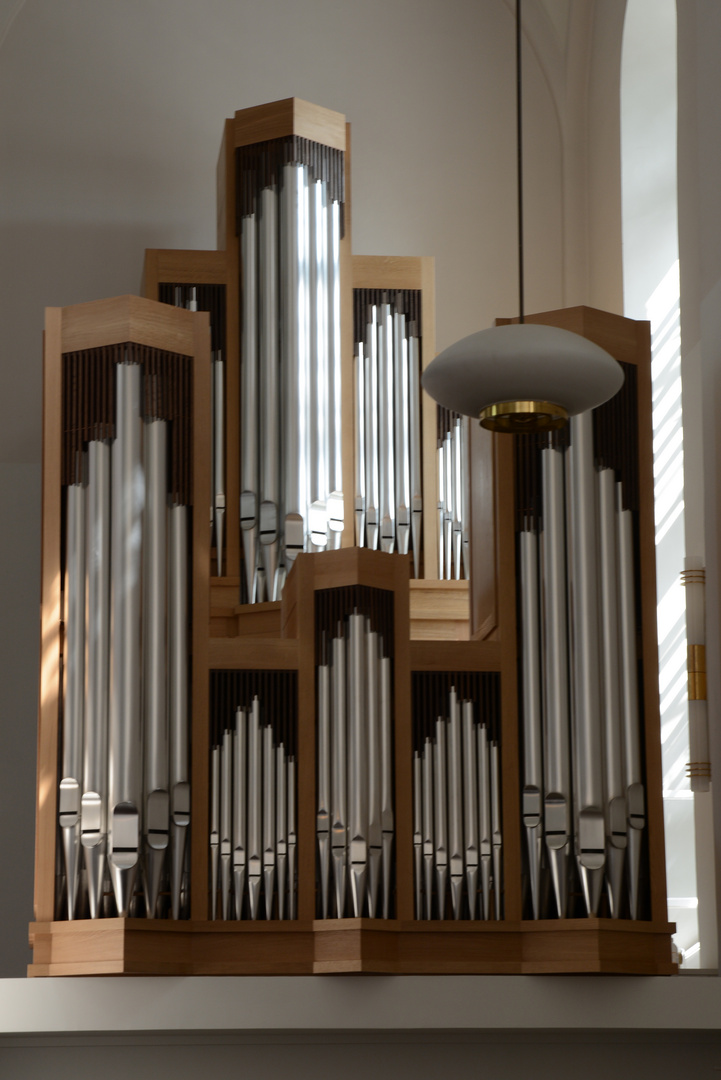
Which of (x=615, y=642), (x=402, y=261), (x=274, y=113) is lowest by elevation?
(x=615, y=642)

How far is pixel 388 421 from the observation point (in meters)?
8.23

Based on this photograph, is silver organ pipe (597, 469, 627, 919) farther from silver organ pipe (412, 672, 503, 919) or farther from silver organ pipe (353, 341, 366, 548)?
silver organ pipe (353, 341, 366, 548)

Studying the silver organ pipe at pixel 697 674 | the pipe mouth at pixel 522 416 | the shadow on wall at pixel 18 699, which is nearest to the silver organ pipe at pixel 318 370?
the shadow on wall at pixel 18 699

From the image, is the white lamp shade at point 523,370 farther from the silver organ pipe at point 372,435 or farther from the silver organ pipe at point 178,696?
the silver organ pipe at point 372,435

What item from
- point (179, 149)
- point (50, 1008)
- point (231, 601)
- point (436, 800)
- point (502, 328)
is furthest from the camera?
point (179, 149)

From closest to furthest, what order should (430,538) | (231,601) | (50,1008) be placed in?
1. (50,1008)
2. (231,601)
3. (430,538)

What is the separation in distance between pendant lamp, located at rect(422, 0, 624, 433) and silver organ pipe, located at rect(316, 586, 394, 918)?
1452 mm

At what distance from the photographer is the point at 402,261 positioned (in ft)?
27.8

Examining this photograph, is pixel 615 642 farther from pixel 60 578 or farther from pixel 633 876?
pixel 60 578

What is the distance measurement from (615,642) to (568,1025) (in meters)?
1.39

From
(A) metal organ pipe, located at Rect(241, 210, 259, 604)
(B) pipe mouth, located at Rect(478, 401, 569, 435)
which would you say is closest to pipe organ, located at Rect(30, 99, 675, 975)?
(B) pipe mouth, located at Rect(478, 401, 569, 435)

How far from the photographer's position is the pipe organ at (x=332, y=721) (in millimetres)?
5496

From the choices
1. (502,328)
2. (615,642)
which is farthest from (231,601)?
(502,328)

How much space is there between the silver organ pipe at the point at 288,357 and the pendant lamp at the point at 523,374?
3.14 meters
